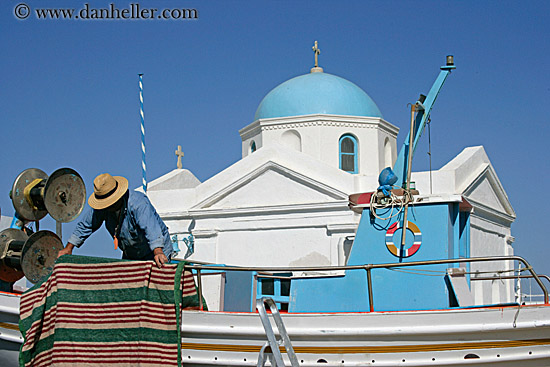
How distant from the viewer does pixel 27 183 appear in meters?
8.15

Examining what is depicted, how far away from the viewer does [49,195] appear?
7816 mm

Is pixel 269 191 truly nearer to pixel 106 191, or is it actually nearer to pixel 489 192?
pixel 489 192

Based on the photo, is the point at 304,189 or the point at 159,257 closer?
the point at 159,257

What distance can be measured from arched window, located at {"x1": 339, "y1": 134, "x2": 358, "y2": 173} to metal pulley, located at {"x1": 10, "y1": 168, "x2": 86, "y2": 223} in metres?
13.1

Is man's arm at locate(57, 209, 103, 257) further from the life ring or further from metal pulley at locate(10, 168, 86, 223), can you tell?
the life ring

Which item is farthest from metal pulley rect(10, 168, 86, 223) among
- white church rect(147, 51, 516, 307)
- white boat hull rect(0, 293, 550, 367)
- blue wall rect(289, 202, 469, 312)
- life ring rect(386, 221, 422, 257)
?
white church rect(147, 51, 516, 307)

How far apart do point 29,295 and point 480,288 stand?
8.20 meters

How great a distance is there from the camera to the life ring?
25.1 ft

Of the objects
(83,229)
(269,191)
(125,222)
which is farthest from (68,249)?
(269,191)

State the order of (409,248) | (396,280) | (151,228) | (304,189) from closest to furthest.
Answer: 1. (151,228)
2. (396,280)
3. (409,248)
4. (304,189)

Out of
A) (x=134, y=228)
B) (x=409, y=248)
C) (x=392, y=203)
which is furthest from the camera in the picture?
A: (x=392, y=203)

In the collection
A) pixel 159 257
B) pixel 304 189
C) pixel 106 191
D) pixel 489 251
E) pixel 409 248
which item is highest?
pixel 304 189

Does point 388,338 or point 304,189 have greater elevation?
point 304,189

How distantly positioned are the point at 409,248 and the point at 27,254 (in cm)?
436
